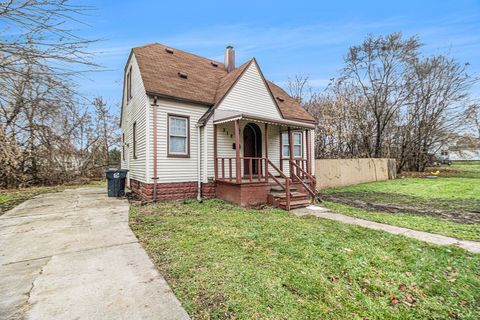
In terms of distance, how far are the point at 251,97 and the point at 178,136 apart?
3.64 metres

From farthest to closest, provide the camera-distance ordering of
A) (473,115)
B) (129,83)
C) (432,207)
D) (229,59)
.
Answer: (473,115), (229,59), (129,83), (432,207)

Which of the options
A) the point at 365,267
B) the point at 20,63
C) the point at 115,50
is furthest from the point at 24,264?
the point at 365,267

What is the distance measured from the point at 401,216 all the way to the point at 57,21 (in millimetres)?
8183

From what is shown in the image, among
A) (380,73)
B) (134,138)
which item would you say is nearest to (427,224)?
(134,138)

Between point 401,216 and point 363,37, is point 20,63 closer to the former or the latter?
point 401,216

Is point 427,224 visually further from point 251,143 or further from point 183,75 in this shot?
point 183,75

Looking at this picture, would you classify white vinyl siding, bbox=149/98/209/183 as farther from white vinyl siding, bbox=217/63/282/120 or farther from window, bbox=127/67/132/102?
window, bbox=127/67/132/102

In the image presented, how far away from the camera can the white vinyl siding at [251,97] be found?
975 cm

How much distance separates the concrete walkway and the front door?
367 cm

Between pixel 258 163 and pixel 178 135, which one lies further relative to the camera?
pixel 178 135

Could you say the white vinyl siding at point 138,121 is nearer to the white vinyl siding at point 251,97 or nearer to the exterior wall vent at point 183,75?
the exterior wall vent at point 183,75

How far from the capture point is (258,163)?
8.41 m

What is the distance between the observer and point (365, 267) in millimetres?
3467

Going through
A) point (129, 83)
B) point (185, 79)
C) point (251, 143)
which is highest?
point (129, 83)
